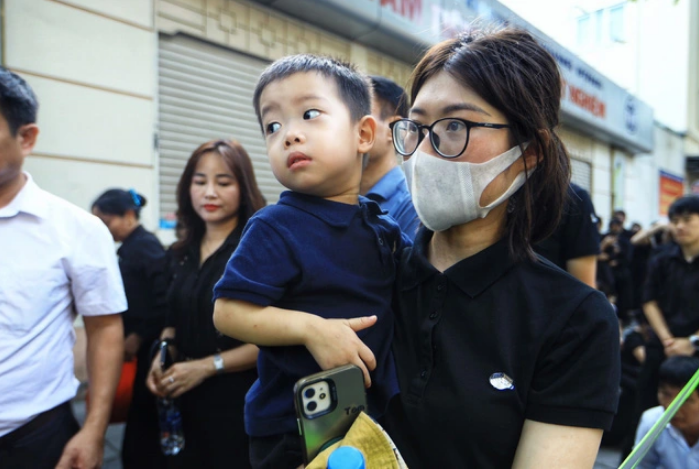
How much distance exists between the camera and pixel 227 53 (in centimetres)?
535

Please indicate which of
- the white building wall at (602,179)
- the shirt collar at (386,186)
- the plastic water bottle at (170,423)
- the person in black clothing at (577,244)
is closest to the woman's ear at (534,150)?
the shirt collar at (386,186)

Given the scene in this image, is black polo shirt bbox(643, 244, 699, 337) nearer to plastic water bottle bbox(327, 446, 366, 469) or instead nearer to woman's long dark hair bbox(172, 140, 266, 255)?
woman's long dark hair bbox(172, 140, 266, 255)

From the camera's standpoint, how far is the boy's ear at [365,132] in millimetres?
1351

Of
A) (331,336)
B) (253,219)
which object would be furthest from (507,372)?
(253,219)

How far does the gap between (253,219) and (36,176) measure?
369 centimetres

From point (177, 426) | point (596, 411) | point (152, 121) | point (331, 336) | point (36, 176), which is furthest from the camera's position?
point (152, 121)

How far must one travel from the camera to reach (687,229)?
3613mm

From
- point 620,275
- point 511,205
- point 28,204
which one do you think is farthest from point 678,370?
point 620,275

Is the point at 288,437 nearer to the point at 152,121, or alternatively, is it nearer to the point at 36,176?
the point at 36,176

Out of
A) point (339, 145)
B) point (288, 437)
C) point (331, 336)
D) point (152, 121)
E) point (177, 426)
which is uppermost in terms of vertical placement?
point (152, 121)

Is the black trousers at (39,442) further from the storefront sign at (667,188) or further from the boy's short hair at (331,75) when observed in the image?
the storefront sign at (667,188)

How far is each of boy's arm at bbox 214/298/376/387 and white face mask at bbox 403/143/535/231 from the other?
275mm

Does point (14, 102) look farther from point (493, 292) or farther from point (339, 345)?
point (493, 292)

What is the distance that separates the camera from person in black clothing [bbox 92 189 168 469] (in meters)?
2.64
